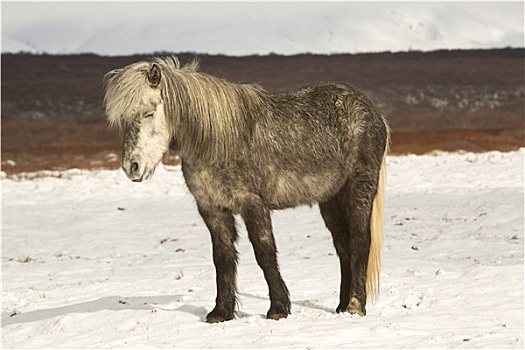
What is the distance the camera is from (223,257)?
798cm

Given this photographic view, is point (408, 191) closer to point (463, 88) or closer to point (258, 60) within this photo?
point (463, 88)

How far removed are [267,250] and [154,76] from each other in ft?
6.13

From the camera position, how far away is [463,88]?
36.4m

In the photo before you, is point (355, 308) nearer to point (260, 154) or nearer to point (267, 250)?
point (267, 250)

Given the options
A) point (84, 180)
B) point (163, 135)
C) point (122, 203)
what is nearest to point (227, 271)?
point (163, 135)

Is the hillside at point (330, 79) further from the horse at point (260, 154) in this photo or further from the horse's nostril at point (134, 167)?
the horse's nostril at point (134, 167)

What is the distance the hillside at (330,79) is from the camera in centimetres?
2647

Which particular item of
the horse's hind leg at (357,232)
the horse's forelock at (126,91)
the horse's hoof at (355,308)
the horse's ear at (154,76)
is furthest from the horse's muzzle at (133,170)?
the horse's hoof at (355,308)

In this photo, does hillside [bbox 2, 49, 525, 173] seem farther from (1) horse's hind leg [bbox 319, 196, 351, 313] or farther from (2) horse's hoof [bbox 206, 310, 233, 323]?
(2) horse's hoof [bbox 206, 310, 233, 323]

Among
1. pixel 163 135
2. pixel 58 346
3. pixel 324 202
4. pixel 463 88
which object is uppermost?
pixel 463 88

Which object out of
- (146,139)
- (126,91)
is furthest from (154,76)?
(146,139)

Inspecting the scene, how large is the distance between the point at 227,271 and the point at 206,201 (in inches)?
31.4

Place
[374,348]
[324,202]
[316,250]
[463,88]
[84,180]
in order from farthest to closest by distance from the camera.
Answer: [463,88] < [84,180] < [316,250] < [324,202] < [374,348]

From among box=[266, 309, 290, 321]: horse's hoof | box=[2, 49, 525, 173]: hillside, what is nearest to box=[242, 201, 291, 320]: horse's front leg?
box=[266, 309, 290, 321]: horse's hoof
